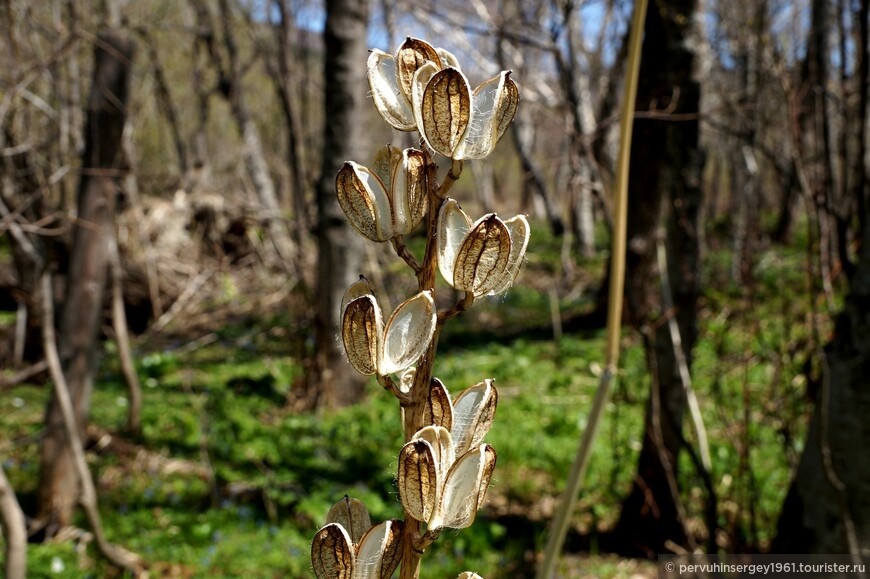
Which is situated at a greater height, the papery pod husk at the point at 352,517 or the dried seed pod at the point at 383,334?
the dried seed pod at the point at 383,334

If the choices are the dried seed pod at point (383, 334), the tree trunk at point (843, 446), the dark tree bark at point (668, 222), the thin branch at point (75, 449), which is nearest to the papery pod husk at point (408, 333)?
the dried seed pod at point (383, 334)

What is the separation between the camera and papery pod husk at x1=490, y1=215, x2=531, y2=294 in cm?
73

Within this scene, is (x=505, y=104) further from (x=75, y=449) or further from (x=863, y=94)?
(x=75, y=449)

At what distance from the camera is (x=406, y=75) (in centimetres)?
71

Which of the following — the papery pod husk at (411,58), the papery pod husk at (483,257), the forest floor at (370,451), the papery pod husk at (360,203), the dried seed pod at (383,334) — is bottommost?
the forest floor at (370,451)

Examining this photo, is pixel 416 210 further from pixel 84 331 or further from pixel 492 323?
pixel 492 323

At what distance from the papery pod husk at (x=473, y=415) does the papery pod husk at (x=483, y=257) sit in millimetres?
94

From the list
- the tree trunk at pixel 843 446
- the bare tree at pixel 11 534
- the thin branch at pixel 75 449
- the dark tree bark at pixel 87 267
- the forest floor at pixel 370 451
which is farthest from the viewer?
the dark tree bark at pixel 87 267

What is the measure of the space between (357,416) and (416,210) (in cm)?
Result: 503

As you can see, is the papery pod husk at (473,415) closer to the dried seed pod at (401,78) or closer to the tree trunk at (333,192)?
the dried seed pod at (401,78)

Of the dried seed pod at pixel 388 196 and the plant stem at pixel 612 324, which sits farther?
the dried seed pod at pixel 388 196

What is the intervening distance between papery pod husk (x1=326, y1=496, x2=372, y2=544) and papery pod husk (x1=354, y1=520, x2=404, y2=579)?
0.19ft

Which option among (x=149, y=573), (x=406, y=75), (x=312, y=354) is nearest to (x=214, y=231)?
(x=312, y=354)

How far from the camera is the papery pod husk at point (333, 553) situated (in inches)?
26.3
